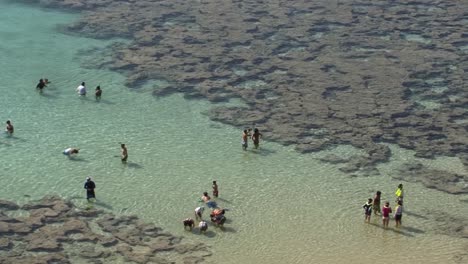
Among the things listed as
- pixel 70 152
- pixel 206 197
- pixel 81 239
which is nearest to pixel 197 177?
pixel 206 197

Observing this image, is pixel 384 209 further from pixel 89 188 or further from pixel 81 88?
pixel 81 88

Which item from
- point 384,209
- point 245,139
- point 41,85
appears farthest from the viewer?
point 41,85

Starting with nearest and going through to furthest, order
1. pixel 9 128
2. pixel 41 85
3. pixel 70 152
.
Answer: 1. pixel 70 152
2. pixel 9 128
3. pixel 41 85

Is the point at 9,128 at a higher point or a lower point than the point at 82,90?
lower

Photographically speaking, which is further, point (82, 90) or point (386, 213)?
point (82, 90)

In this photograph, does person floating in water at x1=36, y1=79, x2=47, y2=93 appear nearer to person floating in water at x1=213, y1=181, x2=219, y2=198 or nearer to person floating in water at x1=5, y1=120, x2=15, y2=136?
person floating in water at x1=5, y1=120, x2=15, y2=136

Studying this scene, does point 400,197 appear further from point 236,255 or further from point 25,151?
point 25,151

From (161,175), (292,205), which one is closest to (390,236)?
(292,205)

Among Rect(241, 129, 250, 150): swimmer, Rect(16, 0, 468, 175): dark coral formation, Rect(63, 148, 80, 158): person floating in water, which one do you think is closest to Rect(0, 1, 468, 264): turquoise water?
A: Rect(63, 148, 80, 158): person floating in water
